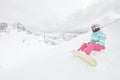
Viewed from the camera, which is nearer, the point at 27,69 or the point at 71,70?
the point at 71,70

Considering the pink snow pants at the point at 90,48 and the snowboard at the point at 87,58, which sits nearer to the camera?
the snowboard at the point at 87,58

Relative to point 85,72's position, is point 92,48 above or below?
above

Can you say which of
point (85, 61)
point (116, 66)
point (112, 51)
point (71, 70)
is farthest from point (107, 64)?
point (112, 51)

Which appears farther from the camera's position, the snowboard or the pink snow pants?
the pink snow pants

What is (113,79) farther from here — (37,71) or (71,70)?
(37,71)

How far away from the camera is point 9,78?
Result: 873 cm

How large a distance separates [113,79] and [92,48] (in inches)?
105

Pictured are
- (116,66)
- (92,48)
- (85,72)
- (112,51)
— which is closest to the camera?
(85,72)

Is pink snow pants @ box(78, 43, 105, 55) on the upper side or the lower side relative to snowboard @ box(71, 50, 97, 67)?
upper

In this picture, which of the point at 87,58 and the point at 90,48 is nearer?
the point at 87,58

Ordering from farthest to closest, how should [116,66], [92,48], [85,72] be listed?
[92,48]
[116,66]
[85,72]

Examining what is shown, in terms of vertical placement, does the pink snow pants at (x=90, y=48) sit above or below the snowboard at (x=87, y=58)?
above

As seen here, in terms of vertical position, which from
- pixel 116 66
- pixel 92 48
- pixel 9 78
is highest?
pixel 92 48

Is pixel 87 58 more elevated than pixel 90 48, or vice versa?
pixel 90 48
